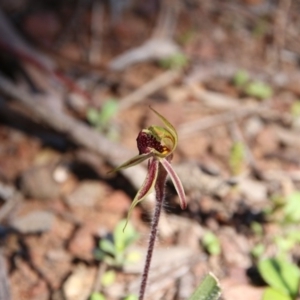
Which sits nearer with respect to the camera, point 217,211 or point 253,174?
point 217,211

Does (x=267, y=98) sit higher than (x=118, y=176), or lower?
higher

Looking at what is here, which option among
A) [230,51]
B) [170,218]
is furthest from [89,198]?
[230,51]

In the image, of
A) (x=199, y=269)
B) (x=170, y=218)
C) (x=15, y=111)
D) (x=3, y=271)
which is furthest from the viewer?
(x=15, y=111)

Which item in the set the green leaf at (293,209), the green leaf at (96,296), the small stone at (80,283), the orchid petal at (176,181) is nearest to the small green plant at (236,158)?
the green leaf at (293,209)

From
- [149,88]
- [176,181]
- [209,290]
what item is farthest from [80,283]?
[149,88]

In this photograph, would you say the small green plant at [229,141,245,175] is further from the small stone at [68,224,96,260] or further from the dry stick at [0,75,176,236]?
the small stone at [68,224,96,260]

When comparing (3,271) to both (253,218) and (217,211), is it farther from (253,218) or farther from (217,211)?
(253,218)
